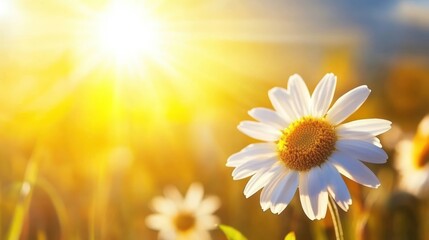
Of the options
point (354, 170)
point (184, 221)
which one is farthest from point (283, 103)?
point (184, 221)

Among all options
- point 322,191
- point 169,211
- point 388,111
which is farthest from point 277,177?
point 388,111

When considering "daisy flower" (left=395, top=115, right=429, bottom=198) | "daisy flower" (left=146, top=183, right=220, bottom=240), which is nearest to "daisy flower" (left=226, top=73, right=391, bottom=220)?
"daisy flower" (left=395, top=115, right=429, bottom=198)

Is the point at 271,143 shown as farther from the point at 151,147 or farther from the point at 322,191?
the point at 151,147

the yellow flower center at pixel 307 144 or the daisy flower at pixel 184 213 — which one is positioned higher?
the daisy flower at pixel 184 213

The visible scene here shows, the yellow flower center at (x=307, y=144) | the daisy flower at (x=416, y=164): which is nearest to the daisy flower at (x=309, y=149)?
the yellow flower center at (x=307, y=144)

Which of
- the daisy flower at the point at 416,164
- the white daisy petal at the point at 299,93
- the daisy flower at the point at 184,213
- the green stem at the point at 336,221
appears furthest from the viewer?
the daisy flower at the point at 184,213

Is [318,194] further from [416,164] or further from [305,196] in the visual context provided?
[416,164]

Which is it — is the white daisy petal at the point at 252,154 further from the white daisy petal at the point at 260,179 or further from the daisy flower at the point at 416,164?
the daisy flower at the point at 416,164
